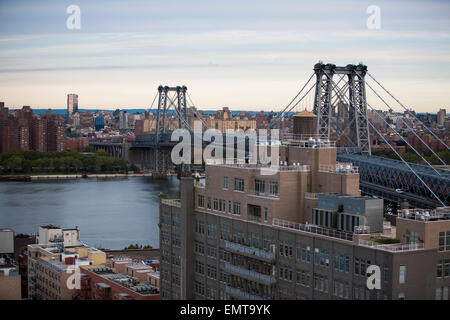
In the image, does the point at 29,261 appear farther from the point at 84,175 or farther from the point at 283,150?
the point at 84,175

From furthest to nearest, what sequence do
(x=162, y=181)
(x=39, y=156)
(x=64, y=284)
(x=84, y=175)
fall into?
1. (x=39, y=156)
2. (x=84, y=175)
3. (x=162, y=181)
4. (x=64, y=284)

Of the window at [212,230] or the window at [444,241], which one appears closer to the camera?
the window at [444,241]

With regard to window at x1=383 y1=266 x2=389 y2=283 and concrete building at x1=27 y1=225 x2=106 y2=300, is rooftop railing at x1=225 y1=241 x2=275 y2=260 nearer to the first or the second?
window at x1=383 y1=266 x2=389 y2=283

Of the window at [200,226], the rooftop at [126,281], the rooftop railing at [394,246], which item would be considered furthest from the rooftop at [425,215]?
the rooftop at [126,281]

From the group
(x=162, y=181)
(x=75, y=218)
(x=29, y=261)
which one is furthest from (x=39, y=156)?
(x=29, y=261)

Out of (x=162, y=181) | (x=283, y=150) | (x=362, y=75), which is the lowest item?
(x=162, y=181)

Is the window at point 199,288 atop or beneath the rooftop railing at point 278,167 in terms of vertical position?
beneath

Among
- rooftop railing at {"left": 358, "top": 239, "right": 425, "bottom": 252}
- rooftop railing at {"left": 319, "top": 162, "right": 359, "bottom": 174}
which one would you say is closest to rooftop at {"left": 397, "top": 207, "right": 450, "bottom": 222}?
rooftop railing at {"left": 358, "top": 239, "right": 425, "bottom": 252}

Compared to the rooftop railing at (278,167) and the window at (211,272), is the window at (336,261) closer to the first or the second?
the rooftop railing at (278,167)
